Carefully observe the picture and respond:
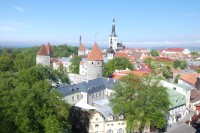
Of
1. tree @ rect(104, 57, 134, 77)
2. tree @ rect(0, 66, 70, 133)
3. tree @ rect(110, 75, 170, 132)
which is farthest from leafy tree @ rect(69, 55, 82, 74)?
tree @ rect(0, 66, 70, 133)

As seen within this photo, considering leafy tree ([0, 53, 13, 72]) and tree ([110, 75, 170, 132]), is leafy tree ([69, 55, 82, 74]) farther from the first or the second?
tree ([110, 75, 170, 132])

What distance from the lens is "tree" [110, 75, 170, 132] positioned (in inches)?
1293

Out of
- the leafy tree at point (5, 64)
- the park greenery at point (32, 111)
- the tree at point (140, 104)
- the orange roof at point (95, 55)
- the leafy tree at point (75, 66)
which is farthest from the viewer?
the leafy tree at point (75, 66)

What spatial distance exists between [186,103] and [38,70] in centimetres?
2424

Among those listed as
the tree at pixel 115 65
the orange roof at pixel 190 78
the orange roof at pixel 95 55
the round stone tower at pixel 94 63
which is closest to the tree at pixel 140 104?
the round stone tower at pixel 94 63

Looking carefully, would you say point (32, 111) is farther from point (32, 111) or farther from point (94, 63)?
point (94, 63)

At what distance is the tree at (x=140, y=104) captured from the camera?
108 ft

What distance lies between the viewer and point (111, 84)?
4825 centimetres

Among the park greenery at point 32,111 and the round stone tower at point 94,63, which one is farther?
the round stone tower at point 94,63

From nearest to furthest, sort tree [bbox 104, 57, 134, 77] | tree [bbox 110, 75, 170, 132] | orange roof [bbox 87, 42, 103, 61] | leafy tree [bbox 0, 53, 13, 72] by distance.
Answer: tree [bbox 110, 75, 170, 132] → orange roof [bbox 87, 42, 103, 61] → leafy tree [bbox 0, 53, 13, 72] → tree [bbox 104, 57, 134, 77]

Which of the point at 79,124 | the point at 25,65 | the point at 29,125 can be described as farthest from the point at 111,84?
the point at 25,65

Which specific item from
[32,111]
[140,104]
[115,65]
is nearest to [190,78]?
[115,65]

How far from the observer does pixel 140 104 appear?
3291 cm

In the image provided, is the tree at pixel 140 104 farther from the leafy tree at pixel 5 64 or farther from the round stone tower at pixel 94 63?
the leafy tree at pixel 5 64
